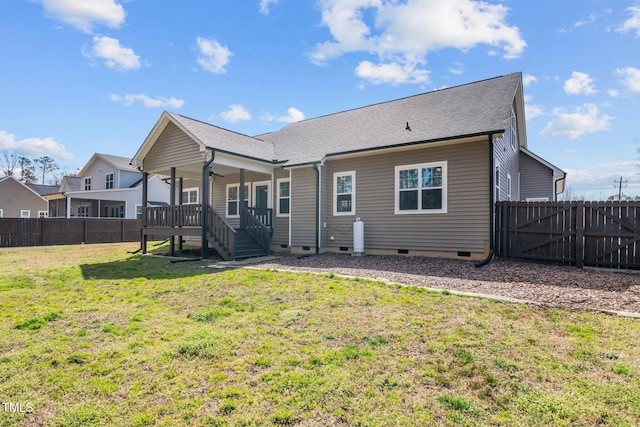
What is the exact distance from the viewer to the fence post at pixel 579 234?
7.81m

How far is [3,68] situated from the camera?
1255 cm

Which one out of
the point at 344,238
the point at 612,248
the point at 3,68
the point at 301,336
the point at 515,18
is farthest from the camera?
the point at 3,68

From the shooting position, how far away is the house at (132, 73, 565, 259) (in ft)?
30.7

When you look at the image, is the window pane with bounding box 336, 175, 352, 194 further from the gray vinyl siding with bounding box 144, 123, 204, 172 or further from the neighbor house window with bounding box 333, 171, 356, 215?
the gray vinyl siding with bounding box 144, 123, 204, 172

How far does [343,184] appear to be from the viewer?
38.2ft

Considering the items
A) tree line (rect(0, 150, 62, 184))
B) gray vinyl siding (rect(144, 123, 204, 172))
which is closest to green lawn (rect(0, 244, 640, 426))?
gray vinyl siding (rect(144, 123, 204, 172))

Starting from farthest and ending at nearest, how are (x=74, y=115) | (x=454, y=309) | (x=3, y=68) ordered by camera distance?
(x=74, y=115), (x=3, y=68), (x=454, y=309)

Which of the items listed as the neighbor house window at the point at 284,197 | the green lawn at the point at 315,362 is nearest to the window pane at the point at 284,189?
the neighbor house window at the point at 284,197

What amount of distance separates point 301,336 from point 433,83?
1490cm

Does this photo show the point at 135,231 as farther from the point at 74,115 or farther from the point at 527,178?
the point at 527,178

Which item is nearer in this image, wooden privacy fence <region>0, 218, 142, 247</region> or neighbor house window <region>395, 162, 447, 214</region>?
neighbor house window <region>395, 162, 447, 214</region>

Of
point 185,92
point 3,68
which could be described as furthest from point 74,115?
point 185,92

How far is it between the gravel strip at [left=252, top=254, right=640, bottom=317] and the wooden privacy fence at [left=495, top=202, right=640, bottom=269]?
16.5 inches

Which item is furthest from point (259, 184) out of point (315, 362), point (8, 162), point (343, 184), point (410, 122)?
point (8, 162)
